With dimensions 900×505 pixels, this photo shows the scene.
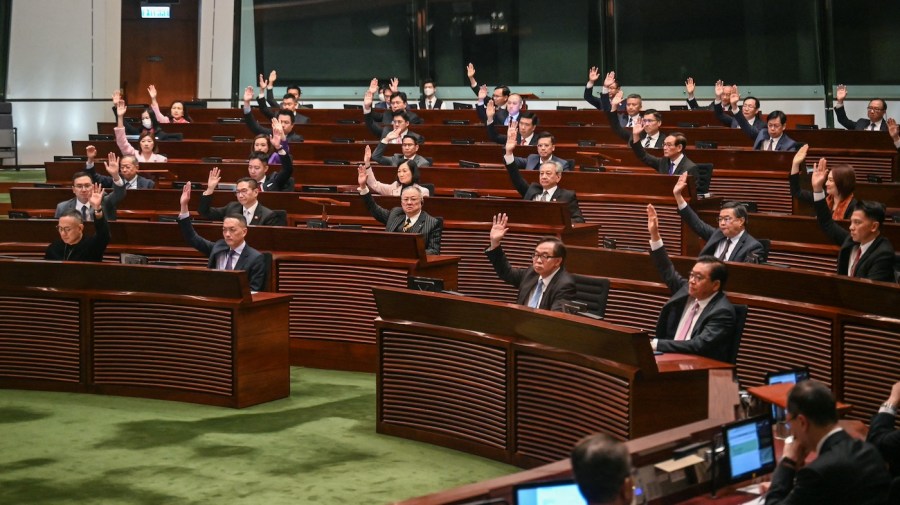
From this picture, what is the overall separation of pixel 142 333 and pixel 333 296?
1.42 meters

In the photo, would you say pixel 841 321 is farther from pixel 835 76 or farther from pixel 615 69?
pixel 615 69

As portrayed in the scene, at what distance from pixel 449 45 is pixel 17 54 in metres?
6.63

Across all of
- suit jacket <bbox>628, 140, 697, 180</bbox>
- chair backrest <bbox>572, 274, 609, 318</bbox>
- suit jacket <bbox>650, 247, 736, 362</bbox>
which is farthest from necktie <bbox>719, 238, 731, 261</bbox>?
suit jacket <bbox>628, 140, 697, 180</bbox>

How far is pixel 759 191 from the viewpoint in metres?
10.8

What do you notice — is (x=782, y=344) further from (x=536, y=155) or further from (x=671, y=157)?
(x=536, y=155)

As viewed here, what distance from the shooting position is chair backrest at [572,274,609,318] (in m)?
6.56

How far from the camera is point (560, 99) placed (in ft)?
58.0

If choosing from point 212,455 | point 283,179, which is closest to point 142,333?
point 212,455

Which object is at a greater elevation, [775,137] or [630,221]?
[775,137]

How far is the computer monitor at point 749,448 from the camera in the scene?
395cm

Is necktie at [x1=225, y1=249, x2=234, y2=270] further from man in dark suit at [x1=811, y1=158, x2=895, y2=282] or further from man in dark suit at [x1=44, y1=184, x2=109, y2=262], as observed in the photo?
man in dark suit at [x1=811, y1=158, x2=895, y2=282]

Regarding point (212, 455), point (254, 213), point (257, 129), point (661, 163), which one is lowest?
point (212, 455)

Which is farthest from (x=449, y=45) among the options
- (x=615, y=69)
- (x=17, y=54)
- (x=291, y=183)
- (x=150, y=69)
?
(x=291, y=183)

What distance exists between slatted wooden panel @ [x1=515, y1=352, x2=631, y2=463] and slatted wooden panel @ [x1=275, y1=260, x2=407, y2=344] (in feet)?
7.63
